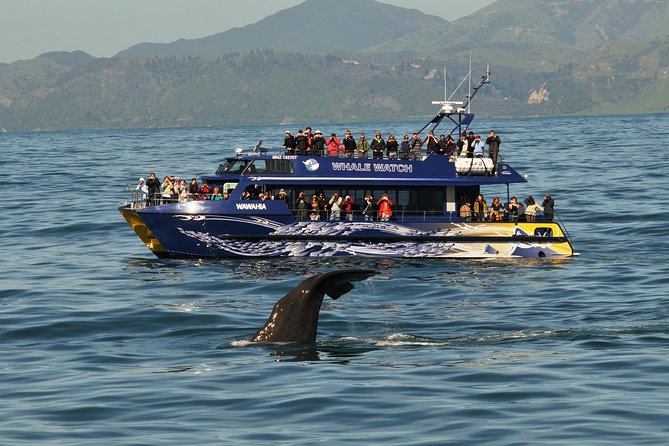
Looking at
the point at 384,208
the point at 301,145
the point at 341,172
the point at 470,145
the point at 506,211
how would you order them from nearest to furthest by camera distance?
the point at 384,208 < the point at 341,172 < the point at 506,211 < the point at 301,145 < the point at 470,145

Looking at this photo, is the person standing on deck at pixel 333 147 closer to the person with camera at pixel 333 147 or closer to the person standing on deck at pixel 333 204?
the person with camera at pixel 333 147

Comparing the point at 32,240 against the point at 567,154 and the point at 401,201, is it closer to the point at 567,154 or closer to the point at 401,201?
the point at 401,201

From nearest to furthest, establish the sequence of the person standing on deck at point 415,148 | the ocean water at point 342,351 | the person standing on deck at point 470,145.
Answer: the ocean water at point 342,351 < the person standing on deck at point 415,148 < the person standing on deck at point 470,145

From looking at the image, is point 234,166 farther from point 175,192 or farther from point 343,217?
point 343,217

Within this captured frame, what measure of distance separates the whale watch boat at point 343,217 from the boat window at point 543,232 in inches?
1.5

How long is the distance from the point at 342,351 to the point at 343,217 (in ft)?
64.6

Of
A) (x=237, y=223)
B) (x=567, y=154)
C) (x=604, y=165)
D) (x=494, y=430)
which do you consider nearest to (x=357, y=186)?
(x=237, y=223)

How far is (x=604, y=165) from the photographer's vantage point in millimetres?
94562

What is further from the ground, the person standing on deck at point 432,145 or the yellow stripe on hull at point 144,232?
the person standing on deck at point 432,145

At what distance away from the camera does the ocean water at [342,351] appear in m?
18.9

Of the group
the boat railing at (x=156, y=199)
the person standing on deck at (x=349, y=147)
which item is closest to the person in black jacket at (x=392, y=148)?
the person standing on deck at (x=349, y=147)

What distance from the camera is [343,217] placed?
44.3 metres

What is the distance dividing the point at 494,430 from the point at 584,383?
412 centimetres

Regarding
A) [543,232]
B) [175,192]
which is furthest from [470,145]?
[175,192]
